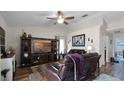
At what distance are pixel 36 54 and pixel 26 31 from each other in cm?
48

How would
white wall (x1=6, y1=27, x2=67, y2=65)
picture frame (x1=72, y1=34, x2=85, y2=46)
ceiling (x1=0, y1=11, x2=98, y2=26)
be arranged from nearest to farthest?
ceiling (x1=0, y1=11, x2=98, y2=26), white wall (x1=6, y1=27, x2=67, y2=65), picture frame (x1=72, y1=34, x2=85, y2=46)

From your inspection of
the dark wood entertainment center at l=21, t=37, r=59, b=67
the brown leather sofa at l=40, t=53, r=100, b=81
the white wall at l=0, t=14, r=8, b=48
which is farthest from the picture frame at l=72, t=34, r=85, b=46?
the white wall at l=0, t=14, r=8, b=48

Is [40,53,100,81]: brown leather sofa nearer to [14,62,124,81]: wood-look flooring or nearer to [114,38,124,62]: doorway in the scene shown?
[14,62,124,81]: wood-look flooring

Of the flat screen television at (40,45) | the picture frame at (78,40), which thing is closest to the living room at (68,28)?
the picture frame at (78,40)

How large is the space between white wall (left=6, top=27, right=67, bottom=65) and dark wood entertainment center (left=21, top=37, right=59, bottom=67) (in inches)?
3.2

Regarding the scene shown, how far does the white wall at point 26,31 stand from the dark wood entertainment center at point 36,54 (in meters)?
0.08

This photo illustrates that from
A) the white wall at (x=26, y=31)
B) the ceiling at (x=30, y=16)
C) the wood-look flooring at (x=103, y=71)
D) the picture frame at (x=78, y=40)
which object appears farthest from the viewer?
the picture frame at (x=78, y=40)

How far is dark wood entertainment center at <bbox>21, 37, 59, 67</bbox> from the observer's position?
5.89ft

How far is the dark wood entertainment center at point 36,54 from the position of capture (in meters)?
1.79

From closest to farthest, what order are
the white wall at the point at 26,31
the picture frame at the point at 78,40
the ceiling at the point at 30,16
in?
1. the ceiling at the point at 30,16
2. the white wall at the point at 26,31
3. the picture frame at the point at 78,40

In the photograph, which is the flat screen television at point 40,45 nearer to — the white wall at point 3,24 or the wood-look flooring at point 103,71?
the wood-look flooring at point 103,71
